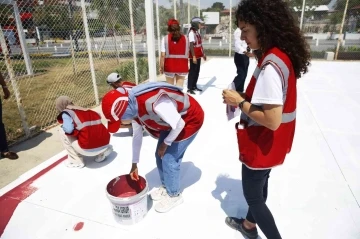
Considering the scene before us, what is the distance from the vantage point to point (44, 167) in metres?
2.98

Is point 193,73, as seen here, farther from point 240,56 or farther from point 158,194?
point 158,194

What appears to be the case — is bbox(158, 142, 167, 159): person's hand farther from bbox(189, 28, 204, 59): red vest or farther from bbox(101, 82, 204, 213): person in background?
bbox(189, 28, 204, 59): red vest

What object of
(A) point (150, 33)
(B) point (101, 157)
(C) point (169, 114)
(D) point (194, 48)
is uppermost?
(A) point (150, 33)

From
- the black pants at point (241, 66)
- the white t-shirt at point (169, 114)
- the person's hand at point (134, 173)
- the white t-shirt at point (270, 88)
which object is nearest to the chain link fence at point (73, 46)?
the person's hand at point (134, 173)

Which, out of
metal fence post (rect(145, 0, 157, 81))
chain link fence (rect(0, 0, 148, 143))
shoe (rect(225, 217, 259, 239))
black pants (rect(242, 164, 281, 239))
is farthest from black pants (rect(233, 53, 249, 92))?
black pants (rect(242, 164, 281, 239))

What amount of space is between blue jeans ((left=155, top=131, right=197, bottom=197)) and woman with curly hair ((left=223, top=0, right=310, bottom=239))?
66 centimetres

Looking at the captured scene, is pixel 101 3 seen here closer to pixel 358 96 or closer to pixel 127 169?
pixel 127 169

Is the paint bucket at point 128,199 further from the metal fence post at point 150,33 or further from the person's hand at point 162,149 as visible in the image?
the metal fence post at point 150,33

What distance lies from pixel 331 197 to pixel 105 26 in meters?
6.09

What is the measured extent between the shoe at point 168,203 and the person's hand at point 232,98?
3.93 feet

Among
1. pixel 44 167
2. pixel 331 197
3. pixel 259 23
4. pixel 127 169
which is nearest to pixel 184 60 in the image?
pixel 127 169

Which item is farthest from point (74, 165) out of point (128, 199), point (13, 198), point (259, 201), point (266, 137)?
point (266, 137)

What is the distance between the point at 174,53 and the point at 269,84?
3770 millimetres

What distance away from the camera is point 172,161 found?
6.85 ft
